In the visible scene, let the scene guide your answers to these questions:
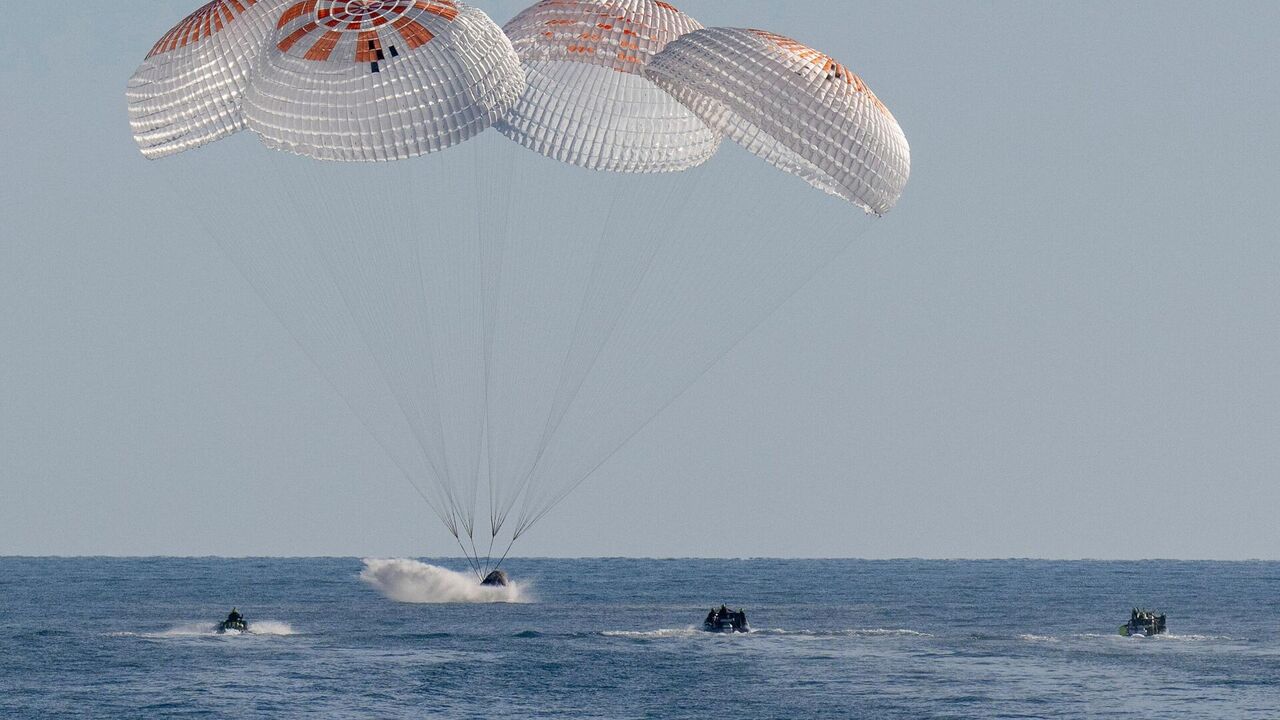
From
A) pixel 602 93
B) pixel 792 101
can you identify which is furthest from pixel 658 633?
pixel 792 101

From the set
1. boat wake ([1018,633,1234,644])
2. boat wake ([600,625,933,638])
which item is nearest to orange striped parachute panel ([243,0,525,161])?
boat wake ([600,625,933,638])

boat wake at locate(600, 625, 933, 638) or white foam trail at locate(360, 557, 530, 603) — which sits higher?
white foam trail at locate(360, 557, 530, 603)

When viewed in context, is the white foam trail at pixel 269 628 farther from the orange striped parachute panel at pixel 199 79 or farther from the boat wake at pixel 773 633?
the orange striped parachute panel at pixel 199 79

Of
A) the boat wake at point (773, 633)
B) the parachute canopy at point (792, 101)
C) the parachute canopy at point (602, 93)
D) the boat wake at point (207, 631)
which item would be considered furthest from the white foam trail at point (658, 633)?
the parachute canopy at point (792, 101)

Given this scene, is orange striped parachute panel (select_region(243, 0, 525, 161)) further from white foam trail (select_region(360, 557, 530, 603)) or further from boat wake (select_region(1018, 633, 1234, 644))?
white foam trail (select_region(360, 557, 530, 603))

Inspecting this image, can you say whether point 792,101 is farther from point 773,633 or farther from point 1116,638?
point 1116,638

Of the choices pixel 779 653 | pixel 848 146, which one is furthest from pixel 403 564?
pixel 848 146

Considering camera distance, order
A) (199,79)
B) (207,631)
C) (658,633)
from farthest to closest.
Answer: (207,631) → (658,633) → (199,79)
